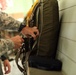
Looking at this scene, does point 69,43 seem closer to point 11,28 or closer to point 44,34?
point 44,34

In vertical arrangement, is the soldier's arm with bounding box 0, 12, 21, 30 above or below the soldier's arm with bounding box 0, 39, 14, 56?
above

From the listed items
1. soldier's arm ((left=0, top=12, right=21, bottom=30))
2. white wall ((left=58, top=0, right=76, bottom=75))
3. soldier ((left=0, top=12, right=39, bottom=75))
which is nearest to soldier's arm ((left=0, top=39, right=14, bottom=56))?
soldier ((left=0, top=12, right=39, bottom=75))

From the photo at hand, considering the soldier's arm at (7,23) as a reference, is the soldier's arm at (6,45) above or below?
below

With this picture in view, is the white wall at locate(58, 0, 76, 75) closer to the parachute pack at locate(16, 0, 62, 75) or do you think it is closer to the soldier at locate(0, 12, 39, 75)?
the parachute pack at locate(16, 0, 62, 75)

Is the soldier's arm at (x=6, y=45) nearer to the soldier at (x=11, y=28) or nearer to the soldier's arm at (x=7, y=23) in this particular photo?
the soldier at (x=11, y=28)

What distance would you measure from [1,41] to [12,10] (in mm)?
2843

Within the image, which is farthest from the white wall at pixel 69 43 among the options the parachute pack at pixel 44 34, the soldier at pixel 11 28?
the soldier at pixel 11 28

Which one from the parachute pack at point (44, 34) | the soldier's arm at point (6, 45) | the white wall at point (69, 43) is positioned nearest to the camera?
the soldier's arm at point (6, 45)

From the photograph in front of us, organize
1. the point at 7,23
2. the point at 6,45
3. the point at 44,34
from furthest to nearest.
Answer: the point at 44,34
the point at 7,23
the point at 6,45

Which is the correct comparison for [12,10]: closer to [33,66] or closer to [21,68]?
[21,68]

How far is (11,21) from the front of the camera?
4.69ft

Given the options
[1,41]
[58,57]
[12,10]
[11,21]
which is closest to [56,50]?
[58,57]

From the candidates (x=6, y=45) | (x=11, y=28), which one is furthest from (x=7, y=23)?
(x=6, y=45)

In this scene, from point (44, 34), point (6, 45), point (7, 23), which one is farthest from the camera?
point (44, 34)
